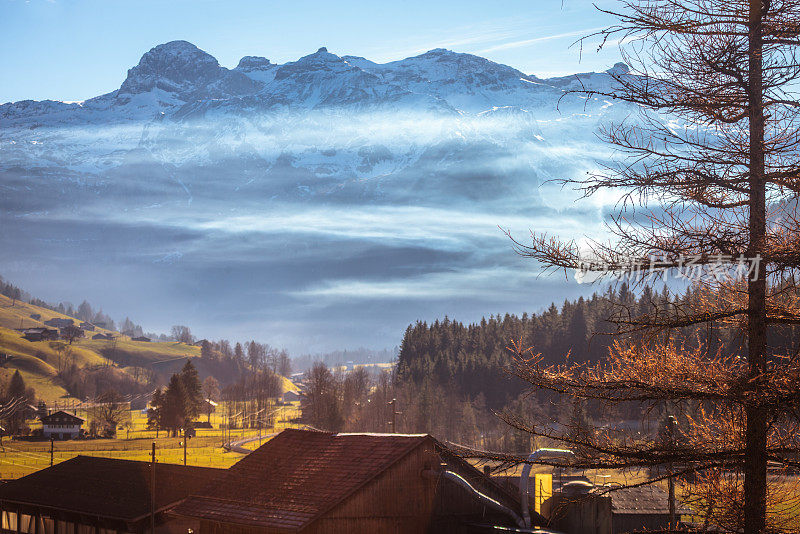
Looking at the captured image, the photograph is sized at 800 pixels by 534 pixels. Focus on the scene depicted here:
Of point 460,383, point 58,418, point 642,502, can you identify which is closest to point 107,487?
point 642,502

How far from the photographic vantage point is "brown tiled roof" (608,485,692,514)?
4600 centimetres

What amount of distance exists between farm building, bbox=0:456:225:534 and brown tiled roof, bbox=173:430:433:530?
2.44 metres

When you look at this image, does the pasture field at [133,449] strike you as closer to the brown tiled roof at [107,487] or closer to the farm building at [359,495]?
the brown tiled roof at [107,487]

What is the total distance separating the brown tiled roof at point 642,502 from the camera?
46000 mm

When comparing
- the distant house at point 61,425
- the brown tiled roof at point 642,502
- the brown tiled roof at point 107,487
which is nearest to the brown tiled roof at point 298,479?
the brown tiled roof at point 107,487

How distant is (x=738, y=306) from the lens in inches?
536

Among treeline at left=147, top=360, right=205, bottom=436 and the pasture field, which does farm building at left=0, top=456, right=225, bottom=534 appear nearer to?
the pasture field

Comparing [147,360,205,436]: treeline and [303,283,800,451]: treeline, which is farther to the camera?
[147,360,205,436]: treeline

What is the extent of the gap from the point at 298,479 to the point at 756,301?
24.9m

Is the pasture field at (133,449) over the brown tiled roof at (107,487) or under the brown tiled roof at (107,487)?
under

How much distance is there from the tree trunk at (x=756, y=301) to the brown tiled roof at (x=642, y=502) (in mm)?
33468

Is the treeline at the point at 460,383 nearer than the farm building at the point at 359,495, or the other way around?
the farm building at the point at 359,495

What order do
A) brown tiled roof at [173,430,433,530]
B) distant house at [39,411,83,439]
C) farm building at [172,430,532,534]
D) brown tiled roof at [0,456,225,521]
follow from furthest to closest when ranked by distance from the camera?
distant house at [39,411,83,439] < brown tiled roof at [0,456,225,521] < brown tiled roof at [173,430,433,530] < farm building at [172,430,532,534]

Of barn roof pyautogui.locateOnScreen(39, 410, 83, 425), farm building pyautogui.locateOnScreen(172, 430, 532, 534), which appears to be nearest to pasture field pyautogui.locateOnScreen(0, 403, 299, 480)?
barn roof pyautogui.locateOnScreen(39, 410, 83, 425)
